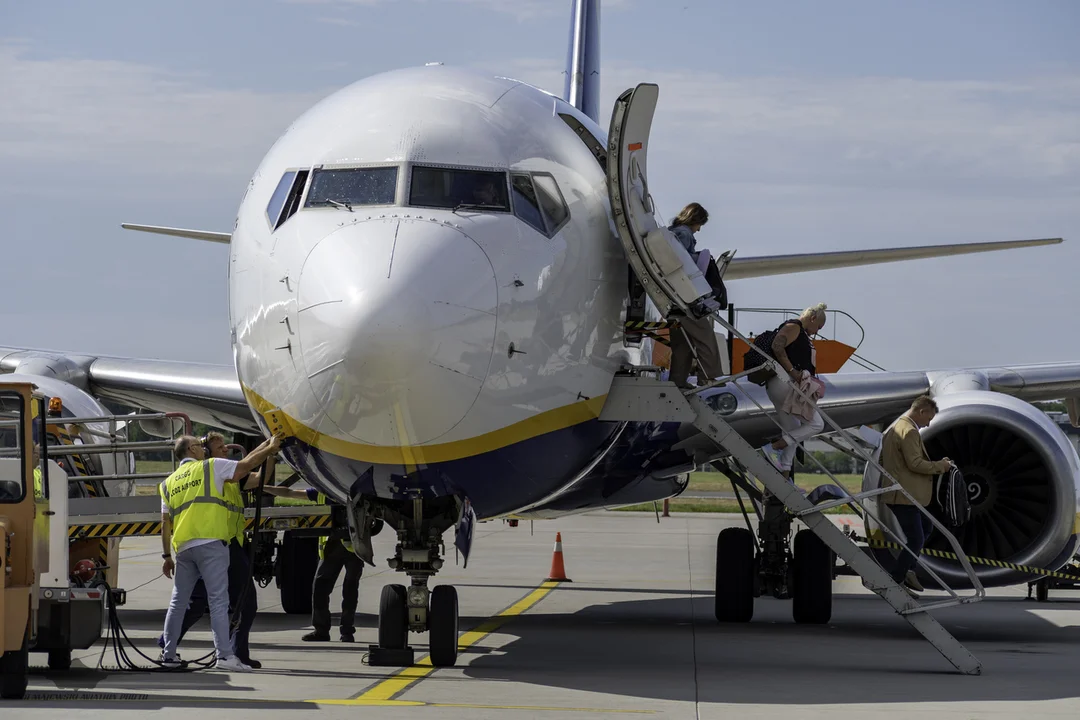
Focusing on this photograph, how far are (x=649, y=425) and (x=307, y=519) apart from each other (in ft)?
10.6

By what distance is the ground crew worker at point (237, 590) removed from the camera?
1019cm

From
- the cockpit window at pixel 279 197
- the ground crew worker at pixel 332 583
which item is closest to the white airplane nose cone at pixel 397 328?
the cockpit window at pixel 279 197

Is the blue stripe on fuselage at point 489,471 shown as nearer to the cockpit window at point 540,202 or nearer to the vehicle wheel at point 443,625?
the vehicle wheel at point 443,625

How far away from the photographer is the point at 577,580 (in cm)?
2091

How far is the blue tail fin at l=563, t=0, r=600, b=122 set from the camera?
19.8 meters

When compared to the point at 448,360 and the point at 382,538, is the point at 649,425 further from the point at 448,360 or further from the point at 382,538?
the point at 382,538

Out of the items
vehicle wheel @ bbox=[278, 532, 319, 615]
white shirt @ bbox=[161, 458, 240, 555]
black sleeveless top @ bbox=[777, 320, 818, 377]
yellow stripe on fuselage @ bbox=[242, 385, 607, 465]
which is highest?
black sleeveless top @ bbox=[777, 320, 818, 377]

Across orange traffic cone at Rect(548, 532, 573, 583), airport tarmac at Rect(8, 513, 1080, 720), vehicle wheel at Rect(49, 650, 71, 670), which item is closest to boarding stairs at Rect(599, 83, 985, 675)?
airport tarmac at Rect(8, 513, 1080, 720)

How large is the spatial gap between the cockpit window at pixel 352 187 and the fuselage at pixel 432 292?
1 centimetres

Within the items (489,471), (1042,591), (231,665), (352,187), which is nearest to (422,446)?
(489,471)

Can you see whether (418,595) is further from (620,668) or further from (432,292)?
(432,292)

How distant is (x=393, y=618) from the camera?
396 inches

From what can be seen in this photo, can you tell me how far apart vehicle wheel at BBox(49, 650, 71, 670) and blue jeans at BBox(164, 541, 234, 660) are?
64 centimetres

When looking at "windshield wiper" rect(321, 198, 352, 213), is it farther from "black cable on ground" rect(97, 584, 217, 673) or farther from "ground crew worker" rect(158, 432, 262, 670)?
"black cable on ground" rect(97, 584, 217, 673)
